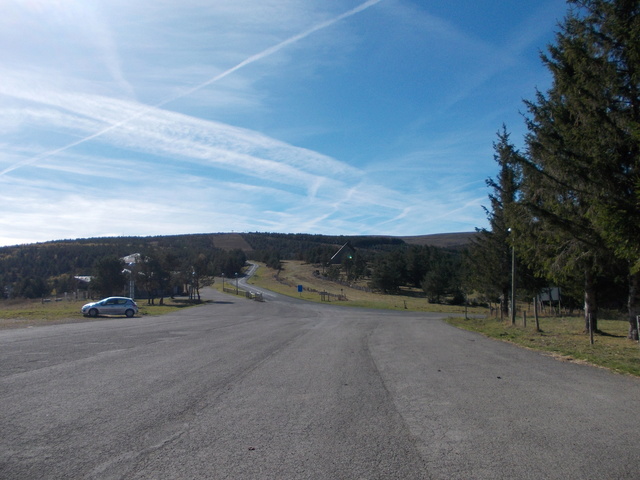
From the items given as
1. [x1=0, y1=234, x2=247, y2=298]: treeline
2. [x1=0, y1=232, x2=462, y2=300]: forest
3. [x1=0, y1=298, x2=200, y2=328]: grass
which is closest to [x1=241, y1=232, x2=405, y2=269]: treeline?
[x1=0, y1=232, x2=462, y2=300]: forest

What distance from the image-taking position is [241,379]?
9.17m

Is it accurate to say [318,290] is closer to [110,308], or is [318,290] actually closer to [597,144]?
[110,308]

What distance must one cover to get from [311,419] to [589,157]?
1233cm

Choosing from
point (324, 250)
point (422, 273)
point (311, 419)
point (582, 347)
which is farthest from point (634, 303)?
point (324, 250)

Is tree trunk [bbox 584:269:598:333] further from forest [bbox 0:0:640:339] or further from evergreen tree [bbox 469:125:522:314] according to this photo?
evergreen tree [bbox 469:125:522:314]

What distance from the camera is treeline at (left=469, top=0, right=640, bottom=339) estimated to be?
1330cm

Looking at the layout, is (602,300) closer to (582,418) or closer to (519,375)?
(519,375)

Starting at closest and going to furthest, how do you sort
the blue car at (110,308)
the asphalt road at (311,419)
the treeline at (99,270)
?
1. the asphalt road at (311,419)
2. the blue car at (110,308)
3. the treeline at (99,270)

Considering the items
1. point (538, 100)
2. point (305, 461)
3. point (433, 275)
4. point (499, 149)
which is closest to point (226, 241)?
point (433, 275)

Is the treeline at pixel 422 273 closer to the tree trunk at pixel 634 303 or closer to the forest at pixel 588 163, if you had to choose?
the forest at pixel 588 163

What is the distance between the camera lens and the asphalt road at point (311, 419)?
465 cm

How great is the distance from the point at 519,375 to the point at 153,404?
7128 millimetres

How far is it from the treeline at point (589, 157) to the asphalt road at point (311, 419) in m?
5.42

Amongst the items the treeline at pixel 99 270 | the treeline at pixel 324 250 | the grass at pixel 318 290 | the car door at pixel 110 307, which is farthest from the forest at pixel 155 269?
the car door at pixel 110 307
